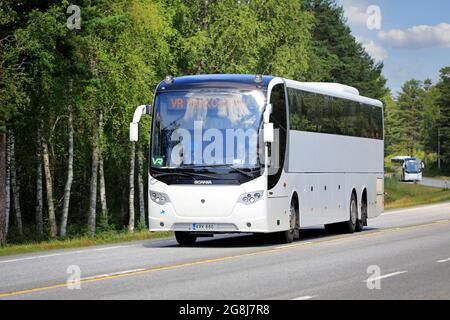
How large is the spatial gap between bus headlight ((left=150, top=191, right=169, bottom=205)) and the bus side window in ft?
7.23

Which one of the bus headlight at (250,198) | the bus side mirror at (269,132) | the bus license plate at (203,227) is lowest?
the bus license plate at (203,227)

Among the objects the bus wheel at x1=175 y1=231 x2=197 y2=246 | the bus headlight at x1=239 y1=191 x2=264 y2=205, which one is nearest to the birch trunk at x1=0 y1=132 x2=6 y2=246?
the bus wheel at x1=175 y1=231 x2=197 y2=246

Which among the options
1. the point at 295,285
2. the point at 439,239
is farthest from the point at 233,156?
the point at 295,285

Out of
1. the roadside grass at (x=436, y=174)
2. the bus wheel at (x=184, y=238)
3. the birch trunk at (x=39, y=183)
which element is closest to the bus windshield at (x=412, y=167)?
the roadside grass at (x=436, y=174)

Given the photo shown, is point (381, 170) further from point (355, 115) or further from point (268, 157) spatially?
point (268, 157)

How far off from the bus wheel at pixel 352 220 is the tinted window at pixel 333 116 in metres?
1.84

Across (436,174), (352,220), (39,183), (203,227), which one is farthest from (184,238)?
(436,174)

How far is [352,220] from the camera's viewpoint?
31.3m

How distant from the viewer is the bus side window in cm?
2441

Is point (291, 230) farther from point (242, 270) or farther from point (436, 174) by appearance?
point (436, 174)

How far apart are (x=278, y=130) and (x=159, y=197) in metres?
2.94

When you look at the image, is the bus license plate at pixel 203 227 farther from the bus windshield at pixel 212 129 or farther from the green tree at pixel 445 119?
the green tree at pixel 445 119

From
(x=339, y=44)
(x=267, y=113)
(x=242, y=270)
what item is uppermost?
(x=339, y=44)

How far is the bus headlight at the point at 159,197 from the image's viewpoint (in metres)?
24.2
